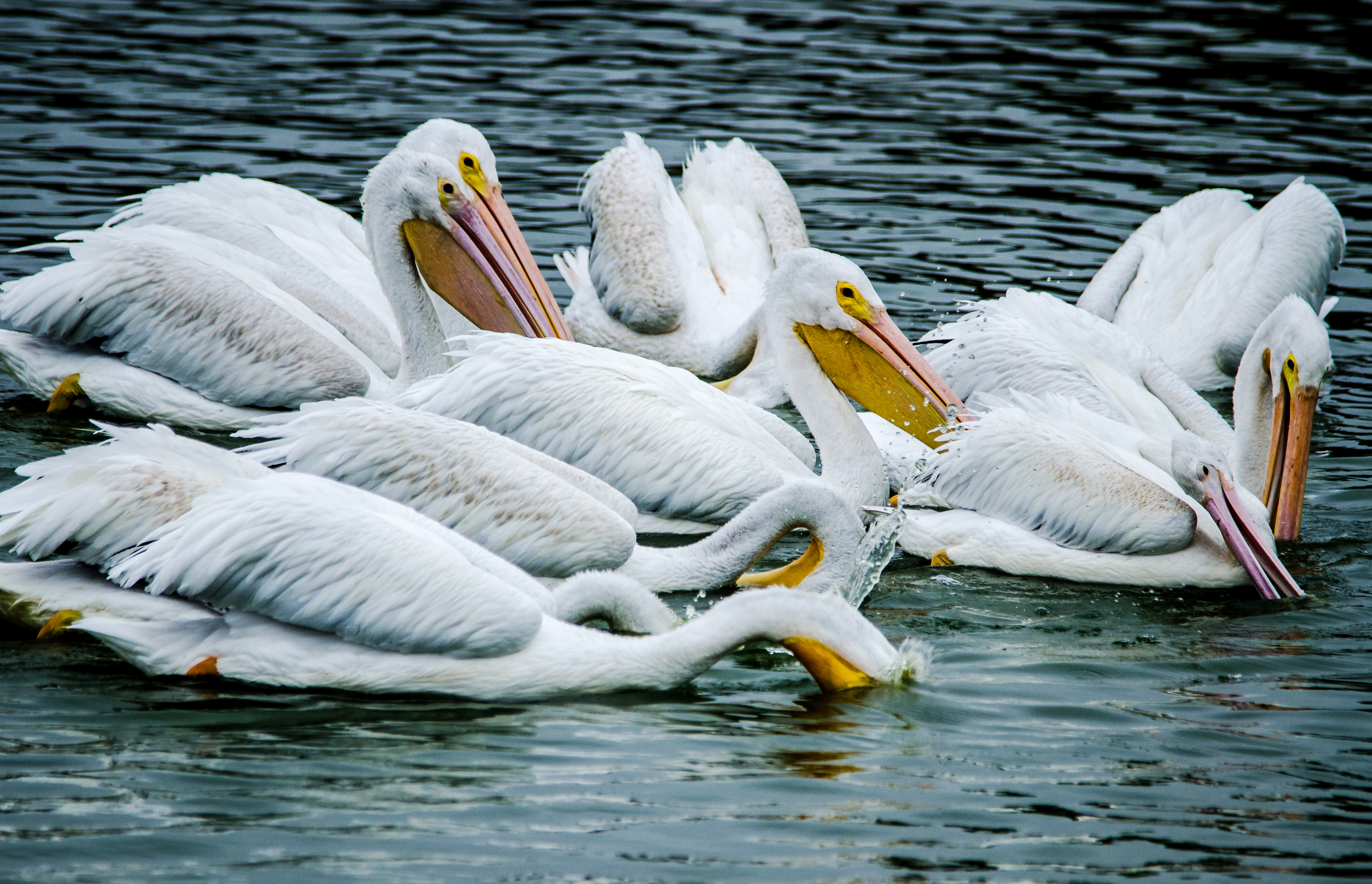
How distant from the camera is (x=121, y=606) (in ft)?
14.0

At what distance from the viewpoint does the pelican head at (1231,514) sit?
5371 millimetres

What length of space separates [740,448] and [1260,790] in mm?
2239

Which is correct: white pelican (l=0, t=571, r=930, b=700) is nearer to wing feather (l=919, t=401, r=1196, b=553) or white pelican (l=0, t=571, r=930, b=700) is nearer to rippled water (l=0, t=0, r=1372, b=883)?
rippled water (l=0, t=0, r=1372, b=883)

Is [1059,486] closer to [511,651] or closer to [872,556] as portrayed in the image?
[872,556]

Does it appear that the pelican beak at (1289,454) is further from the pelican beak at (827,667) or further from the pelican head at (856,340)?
the pelican beak at (827,667)

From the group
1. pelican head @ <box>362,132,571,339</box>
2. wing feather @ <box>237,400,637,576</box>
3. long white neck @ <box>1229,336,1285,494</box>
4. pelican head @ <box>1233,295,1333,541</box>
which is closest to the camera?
wing feather @ <box>237,400,637,576</box>

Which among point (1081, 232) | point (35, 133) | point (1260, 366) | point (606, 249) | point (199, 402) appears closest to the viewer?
point (1260, 366)

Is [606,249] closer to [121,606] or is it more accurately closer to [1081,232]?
[1081,232]

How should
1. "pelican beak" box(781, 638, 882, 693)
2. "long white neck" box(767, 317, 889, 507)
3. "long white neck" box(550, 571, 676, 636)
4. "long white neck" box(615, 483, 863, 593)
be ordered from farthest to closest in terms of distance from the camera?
"long white neck" box(767, 317, 889, 507) → "long white neck" box(615, 483, 863, 593) → "long white neck" box(550, 571, 676, 636) → "pelican beak" box(781, 638, 882, 693)

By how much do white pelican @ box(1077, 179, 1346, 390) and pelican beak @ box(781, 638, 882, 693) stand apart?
14.1 ft

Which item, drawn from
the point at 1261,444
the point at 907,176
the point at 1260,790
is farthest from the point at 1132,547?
the point at 907,176

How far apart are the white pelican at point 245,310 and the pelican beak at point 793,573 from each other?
69.9 inches

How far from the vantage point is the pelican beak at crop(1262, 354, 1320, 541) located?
5938mm

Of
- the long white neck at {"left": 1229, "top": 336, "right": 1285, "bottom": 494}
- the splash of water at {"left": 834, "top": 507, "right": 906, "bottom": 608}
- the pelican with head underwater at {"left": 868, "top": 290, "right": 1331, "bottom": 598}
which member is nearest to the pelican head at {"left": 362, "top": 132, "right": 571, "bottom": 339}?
the pelican with head underwater at {"left": 868, "top": 290, "right": 1331, "bottom": 598}
